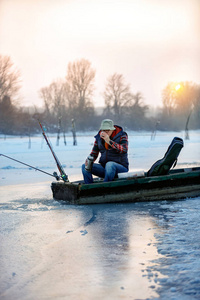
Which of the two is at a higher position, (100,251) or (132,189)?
(132,189)

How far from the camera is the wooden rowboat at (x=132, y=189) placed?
6512 millimetres

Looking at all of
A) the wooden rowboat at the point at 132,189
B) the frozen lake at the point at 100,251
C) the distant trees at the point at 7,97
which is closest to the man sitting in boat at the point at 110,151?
the wooden rowboat at the point at 132,189

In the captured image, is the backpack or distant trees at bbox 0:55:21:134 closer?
the backpack

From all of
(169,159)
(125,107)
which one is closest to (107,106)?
(125,107)

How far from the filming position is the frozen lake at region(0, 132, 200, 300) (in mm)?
2975

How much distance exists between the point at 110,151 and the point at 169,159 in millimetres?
986

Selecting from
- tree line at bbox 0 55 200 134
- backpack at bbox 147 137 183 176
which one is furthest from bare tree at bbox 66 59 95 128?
backpack at bbox 147 137 183 176

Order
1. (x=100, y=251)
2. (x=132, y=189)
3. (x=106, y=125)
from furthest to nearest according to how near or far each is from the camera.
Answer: (x=132, y=189), (x=106, y=125), (x=100, y=251)

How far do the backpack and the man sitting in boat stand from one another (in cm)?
60

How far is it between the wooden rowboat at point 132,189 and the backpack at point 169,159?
214 millimetres

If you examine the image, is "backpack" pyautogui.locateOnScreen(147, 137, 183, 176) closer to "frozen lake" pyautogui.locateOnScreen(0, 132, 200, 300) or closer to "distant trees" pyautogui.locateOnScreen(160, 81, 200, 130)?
"frozen lake" pyautogui.locateOnScreen(0, 132, 200, 300)

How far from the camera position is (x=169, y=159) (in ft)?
22.0

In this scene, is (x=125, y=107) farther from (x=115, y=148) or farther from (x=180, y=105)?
(x=115, y=148)

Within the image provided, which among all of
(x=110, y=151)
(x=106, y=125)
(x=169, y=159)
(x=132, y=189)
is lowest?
(x=132, y=189)
